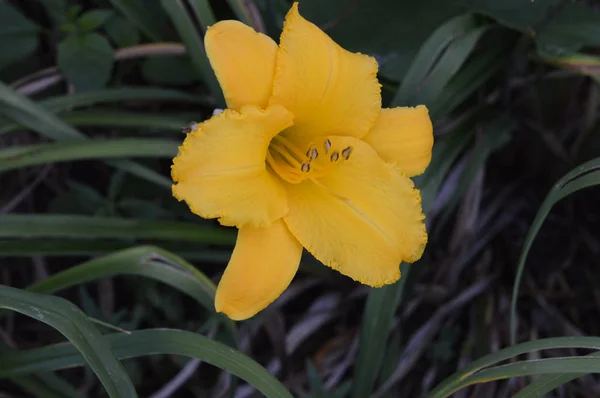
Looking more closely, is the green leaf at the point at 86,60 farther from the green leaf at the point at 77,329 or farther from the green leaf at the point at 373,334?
the green leaf at the point at 373,334

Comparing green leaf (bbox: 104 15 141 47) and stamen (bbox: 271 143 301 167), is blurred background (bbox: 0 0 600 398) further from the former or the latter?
stamen (bbox: 271 143 301 167)

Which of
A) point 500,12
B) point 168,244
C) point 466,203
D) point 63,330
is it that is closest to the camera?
point 63,330

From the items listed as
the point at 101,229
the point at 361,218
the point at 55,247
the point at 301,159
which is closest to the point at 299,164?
the point at 301,159

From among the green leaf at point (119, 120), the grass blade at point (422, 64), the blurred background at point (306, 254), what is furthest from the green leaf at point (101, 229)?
the grass blade at point (422, 64)

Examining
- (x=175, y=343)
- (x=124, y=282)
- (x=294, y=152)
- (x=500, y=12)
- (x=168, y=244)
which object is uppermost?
(x=500, y=12)

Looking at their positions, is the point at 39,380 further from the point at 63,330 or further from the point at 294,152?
the point at 294,152

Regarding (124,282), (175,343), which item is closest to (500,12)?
(175,343)

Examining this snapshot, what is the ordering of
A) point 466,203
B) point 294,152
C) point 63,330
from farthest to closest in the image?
1. point 466,203
2. point 294,152
3. point 63,330

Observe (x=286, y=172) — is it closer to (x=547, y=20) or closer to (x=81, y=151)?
(x=81, y=151)
